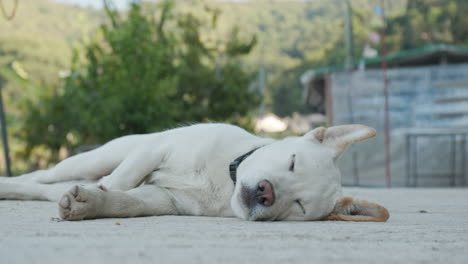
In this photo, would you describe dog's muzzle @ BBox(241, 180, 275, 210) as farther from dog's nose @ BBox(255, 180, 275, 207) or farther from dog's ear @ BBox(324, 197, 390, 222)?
dog's ear @ BBox(324, 197, 390, 222)

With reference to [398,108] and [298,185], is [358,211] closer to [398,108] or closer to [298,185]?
[298,185]

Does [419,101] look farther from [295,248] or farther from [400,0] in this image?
[400,0]

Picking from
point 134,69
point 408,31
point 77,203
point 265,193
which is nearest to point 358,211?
point 265,193

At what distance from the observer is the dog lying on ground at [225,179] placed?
329 centimetres

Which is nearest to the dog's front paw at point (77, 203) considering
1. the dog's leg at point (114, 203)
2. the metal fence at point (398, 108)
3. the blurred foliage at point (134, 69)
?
the dog's leg at point (114, 203)

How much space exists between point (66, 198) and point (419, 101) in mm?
14972

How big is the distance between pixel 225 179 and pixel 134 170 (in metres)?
0.59

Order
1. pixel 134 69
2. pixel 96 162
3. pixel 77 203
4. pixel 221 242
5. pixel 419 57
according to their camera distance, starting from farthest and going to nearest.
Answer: pixel 419 57, pixel 134 69, pixel 96 162, pixel 77 203, pixel 221 242

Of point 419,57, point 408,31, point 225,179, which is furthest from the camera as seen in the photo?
point 408,31

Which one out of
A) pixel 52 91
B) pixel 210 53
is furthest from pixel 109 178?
pixel 210 53

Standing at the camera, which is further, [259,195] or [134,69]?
[134,69]

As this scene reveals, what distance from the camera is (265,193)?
3256 mm

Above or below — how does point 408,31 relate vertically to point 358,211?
below

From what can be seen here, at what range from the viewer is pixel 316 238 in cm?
254
